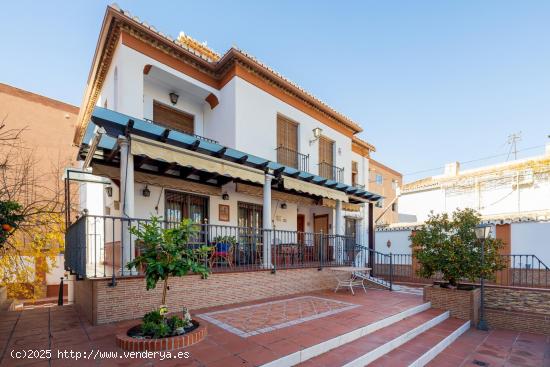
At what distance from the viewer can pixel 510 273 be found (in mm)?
12547

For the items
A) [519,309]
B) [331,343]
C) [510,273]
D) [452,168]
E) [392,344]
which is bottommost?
[510,273]

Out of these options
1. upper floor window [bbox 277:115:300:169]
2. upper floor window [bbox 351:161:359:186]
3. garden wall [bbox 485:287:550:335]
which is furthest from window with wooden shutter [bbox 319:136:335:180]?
garden wall [bbox 485:287:550:335]

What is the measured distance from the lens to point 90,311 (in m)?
5.87

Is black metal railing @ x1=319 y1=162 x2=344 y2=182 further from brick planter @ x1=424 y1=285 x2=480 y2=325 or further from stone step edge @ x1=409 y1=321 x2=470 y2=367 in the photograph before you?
stone step edge @ x1=409 y1=321 x2=470 y2=367

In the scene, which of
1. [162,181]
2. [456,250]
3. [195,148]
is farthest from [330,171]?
[195,148]

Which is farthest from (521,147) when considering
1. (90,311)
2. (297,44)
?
(90,311)

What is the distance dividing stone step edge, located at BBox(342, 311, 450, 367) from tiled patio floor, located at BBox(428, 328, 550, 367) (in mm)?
552

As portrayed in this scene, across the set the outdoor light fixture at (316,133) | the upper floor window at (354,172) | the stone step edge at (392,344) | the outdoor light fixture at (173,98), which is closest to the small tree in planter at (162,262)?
the stone step edge at (392,344)

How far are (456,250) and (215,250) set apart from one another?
6.53 meters

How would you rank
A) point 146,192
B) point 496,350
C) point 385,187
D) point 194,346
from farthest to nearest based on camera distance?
point 385,187
point 146,192
point 496,350
point 194,346

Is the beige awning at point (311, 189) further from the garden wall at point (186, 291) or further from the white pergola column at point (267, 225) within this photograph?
the garden wall at point (186, 291)

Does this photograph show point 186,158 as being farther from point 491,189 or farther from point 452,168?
point 452,168

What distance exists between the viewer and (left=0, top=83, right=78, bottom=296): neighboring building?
55.5ft

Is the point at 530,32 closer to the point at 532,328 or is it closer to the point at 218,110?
the point at 532,328
